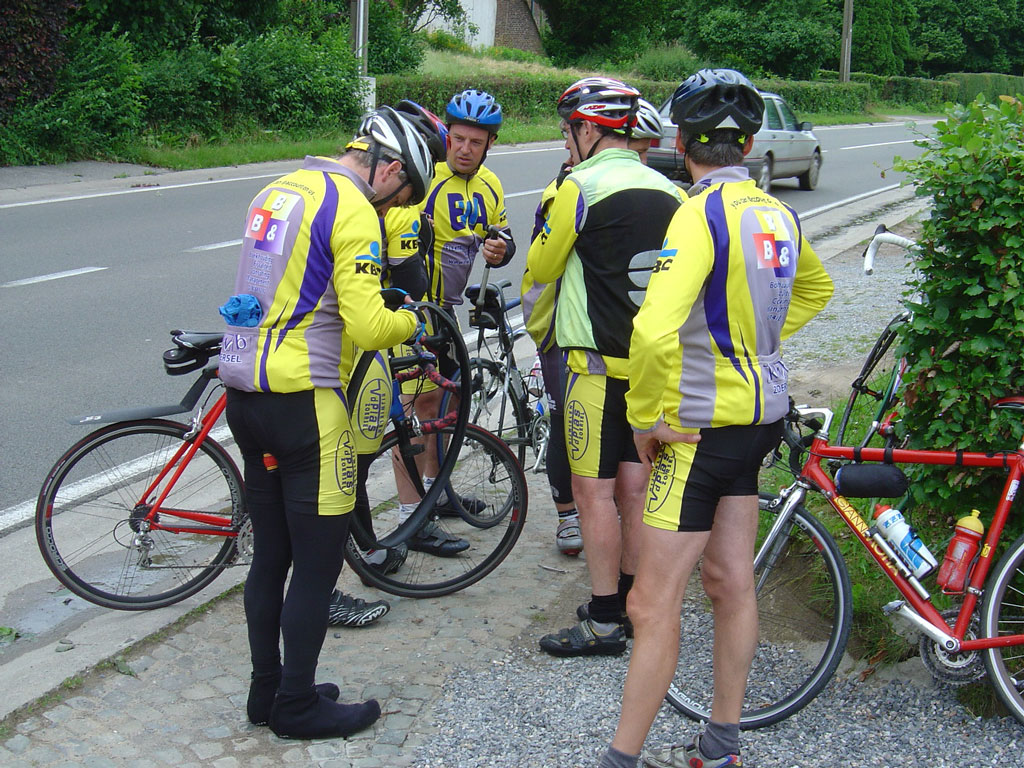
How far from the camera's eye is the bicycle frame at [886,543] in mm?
3223

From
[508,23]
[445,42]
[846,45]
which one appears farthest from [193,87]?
[508,23]

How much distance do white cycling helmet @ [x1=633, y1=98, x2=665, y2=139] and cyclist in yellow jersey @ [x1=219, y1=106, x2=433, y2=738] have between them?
35.9 inches

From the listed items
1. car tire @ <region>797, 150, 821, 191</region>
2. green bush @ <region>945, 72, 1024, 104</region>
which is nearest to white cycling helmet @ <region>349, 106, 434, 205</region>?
car tire @ <region>797, 150, 821, 191</region>

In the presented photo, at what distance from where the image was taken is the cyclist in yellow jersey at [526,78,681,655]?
12.0ft

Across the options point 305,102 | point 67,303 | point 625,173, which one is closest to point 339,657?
point 625,173

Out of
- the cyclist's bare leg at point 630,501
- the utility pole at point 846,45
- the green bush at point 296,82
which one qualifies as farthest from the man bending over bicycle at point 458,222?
the utility pole at point 846,45

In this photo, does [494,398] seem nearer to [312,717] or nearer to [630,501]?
[630,501]

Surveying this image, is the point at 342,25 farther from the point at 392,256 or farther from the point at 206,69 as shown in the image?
the point at 392,256

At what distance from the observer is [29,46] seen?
15.5 metres

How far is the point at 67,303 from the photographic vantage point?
28.0 ft

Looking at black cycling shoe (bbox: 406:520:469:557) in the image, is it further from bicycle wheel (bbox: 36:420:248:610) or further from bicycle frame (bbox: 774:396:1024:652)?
bicycle frame (bbox: 774:396:1024:652)

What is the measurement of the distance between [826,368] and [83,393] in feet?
15.3

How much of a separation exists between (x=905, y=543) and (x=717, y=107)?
1.46 meters

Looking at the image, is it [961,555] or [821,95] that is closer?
[961,555]
